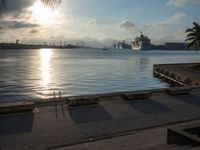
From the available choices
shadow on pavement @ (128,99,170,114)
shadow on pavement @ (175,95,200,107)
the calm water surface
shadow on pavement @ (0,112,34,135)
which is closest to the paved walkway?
shadow on pavement @ (0,112,34,135)

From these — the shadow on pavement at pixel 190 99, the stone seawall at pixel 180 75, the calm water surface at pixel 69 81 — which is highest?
the shadow on pavement at pixel 190 99

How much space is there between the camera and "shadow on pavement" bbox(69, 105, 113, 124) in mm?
11336

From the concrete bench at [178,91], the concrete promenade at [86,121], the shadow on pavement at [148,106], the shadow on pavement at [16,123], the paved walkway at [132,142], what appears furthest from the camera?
the concrete bench at [178,91]

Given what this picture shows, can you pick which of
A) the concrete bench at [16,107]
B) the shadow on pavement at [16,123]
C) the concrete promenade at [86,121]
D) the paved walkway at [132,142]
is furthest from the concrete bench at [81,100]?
the paved walkway at [132,142]

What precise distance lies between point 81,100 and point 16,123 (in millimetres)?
3677

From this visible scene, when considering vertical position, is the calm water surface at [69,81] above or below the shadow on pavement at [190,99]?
below

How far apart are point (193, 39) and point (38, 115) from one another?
45.2m

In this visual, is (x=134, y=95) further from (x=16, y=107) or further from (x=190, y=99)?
(x=16, y=107)

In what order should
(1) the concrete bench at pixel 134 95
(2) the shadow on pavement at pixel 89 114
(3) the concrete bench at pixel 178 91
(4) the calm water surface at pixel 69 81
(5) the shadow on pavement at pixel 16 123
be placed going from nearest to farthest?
(5) the shadow on pavement at pixel 16 123 → (2) the shadow on pavement at pixel 89 114 → (1) the concrete bench at pixel 134 95 → (3) the concrete bench at pixel 178 91 → (4) the calm water surface at pixel 69 81

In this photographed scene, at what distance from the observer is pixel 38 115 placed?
1177 centimetres

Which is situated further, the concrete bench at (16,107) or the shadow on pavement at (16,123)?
the concrete bench at (16,107)

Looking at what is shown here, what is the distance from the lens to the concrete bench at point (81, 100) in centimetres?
1328

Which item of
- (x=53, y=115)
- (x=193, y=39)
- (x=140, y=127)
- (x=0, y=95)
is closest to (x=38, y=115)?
(x=53, y=115)

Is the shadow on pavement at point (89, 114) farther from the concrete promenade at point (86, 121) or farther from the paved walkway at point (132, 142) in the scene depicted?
the paved walkway at point (132, 142)
